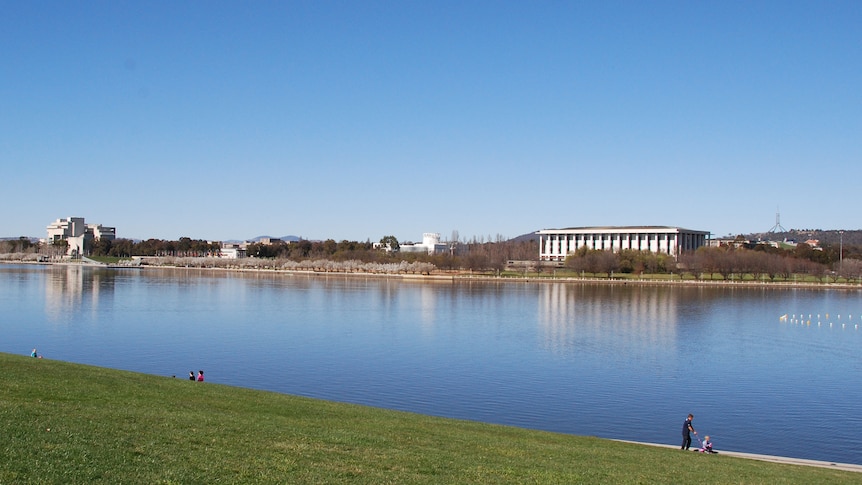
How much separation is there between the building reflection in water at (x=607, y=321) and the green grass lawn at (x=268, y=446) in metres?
21.1

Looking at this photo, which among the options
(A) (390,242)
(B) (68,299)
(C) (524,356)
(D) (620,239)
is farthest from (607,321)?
(A) (390,242)

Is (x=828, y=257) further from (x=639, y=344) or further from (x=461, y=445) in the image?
(x=461, y=445)

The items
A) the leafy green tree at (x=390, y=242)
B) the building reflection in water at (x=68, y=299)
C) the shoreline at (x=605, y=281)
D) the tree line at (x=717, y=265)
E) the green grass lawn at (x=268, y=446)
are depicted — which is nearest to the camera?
the green grass lawn at (x=268, y=446)

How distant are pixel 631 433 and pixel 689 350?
729 inches

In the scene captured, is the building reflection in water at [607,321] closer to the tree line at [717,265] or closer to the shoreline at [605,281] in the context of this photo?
the shoreline at [605,281]

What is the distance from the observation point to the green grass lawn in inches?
343

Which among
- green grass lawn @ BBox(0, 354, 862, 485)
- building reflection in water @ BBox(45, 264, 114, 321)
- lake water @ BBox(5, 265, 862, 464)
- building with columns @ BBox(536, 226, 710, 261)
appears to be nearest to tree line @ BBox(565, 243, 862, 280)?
building with columns @ BBox(536, 226, 710, 261)

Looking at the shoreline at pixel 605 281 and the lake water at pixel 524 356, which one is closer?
the lake water at pixel 524 356

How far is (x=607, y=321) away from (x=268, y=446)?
1632 inches

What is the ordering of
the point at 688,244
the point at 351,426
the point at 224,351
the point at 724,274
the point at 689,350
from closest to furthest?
the point at 351,426 → the point at 224,351 → the point at 689,350 → the point at 724,274 → the point at 688,244

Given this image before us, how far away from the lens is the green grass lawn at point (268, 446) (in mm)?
8719

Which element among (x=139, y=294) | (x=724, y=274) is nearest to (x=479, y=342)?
(x=139, y=294)

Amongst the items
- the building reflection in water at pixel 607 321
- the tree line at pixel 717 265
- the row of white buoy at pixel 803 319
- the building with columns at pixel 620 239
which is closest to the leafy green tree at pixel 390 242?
the building with columns at pixel 620 239

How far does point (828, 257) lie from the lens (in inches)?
5064
